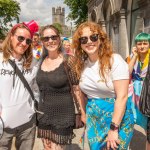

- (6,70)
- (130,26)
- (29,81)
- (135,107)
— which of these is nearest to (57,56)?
(29,81)

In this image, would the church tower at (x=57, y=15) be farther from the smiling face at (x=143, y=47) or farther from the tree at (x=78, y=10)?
the smiling face at (x=143, y=47)

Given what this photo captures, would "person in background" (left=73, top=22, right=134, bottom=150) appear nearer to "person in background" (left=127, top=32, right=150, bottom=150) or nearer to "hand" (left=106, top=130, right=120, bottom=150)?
"hand" (left=106, top=130, right=120, bottom=150)

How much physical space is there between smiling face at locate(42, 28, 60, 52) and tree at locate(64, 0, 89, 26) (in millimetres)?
25503

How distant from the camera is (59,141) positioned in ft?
9.49

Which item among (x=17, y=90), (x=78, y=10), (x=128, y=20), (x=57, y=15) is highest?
(x=57, y=15)

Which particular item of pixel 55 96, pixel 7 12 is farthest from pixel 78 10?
pixel 55 96

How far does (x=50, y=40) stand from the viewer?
2865 mm

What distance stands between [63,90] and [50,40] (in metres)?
0.60

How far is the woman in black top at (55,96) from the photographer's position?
9.13ft

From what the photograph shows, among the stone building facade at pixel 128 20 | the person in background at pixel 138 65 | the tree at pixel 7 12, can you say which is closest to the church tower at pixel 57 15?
the tree at pixel 7 12

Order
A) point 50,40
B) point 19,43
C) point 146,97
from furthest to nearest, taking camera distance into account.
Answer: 1. point 50,40
2. point 146,97
3. point 19,43

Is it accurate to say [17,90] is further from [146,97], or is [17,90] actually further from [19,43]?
[146,97]

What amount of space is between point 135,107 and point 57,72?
4.71ft

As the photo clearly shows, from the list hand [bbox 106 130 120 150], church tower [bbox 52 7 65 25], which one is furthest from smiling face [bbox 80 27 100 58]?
church tower [bbox 52 7 65 25]
